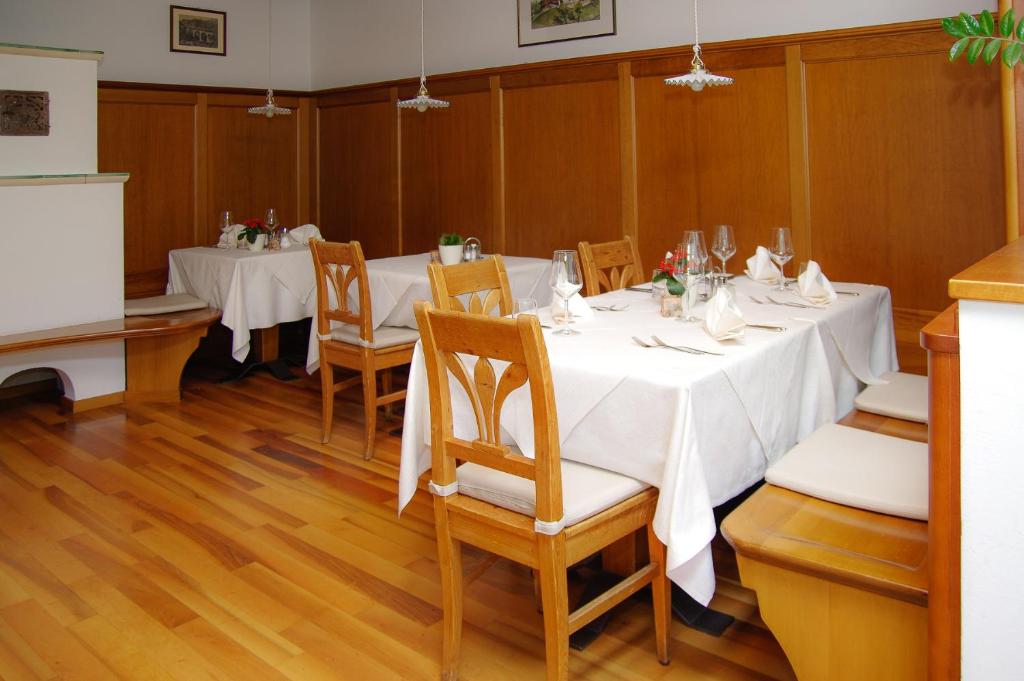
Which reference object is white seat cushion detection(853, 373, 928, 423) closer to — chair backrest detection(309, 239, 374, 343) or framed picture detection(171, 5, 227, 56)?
chair backrest detection(309, 239, 374, 343)

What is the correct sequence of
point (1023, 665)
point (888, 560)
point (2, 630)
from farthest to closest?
point (2, 630) → point (888, 560) → point (1023, 665)

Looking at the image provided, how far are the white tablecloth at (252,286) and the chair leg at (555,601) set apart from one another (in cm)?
367

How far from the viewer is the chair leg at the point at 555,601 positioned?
79.5 inches

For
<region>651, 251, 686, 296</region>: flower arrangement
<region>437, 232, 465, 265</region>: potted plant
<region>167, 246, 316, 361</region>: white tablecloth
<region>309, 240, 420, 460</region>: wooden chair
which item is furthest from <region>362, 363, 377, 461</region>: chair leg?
<region>651, 251, 686, 296</region>: flower arrangement

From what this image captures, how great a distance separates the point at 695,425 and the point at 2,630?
2155 mm

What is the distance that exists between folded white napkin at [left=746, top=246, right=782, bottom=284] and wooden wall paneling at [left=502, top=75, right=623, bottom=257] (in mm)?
1380

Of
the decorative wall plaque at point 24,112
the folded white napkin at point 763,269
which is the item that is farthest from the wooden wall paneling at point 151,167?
the folded white napkin at point 763,269

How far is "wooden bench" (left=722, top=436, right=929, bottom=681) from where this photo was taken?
1.74 meters

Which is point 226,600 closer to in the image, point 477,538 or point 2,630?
point 2,630

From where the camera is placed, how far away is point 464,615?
2.66m

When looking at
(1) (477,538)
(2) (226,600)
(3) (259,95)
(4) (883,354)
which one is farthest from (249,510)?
(3) (259,95)

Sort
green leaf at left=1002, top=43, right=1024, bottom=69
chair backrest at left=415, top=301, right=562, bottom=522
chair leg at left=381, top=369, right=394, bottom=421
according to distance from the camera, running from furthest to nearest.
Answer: chair leg at left=381, top=369, right=394, bottom=421 → green leaf at left=1002, top=43, right=1024, bottom=69 → chair backrest at left=415, top=301, right=562, bottom=522

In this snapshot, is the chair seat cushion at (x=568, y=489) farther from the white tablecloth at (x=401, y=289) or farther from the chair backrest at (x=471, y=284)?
the white tablecloth at (x=401, y=289)

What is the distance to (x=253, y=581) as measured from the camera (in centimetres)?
288
